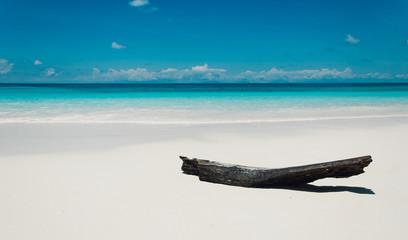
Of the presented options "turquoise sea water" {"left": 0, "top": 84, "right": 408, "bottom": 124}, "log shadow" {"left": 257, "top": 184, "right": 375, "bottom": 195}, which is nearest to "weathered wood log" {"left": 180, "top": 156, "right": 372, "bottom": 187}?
"log shadow" {"left": 257, "top": 184, "right": 375, "bottom": 195}

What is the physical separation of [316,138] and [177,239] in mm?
6086

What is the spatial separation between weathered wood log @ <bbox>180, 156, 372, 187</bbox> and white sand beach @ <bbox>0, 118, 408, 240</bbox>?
13 centimetres

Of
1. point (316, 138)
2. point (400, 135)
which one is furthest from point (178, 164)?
point (400, 135)

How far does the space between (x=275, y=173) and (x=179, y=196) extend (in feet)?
4.25

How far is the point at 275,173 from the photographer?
4133mm

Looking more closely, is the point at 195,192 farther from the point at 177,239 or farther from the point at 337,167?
the point at 337,167

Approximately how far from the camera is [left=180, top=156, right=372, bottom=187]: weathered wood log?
12.8 feet

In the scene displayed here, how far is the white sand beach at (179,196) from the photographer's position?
3133mm

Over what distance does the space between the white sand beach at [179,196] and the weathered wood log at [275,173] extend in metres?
0.13

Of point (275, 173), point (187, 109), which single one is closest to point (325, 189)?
point (275, 173)

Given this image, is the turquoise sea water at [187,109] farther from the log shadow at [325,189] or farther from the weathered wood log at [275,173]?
the log shadow at [325,189]

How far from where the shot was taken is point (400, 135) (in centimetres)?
847

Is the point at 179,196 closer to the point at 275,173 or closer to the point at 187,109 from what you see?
the point at 275,173

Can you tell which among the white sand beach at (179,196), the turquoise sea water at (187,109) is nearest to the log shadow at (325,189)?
the white sand beach at (179,196)
